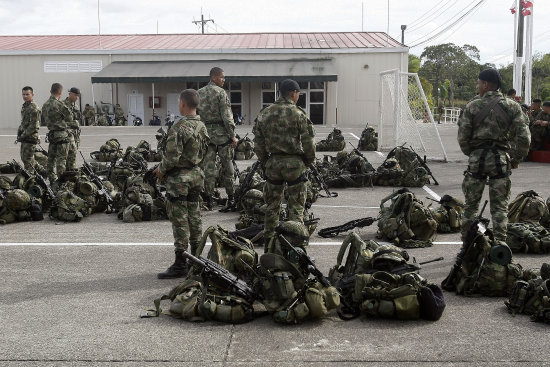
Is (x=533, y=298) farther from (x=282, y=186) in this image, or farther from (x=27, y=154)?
(x=27, y=154)

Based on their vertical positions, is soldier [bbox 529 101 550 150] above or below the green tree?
below

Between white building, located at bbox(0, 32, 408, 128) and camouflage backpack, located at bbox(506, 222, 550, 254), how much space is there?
94.8ft

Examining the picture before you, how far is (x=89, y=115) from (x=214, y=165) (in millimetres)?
29108

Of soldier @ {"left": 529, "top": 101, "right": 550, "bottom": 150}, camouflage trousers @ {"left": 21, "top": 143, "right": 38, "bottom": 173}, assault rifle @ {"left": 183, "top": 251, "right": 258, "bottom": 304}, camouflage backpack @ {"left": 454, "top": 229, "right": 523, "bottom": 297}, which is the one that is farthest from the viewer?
soldier @ {"left": 529, "top": 101, "right": 550, "bottom": 150}

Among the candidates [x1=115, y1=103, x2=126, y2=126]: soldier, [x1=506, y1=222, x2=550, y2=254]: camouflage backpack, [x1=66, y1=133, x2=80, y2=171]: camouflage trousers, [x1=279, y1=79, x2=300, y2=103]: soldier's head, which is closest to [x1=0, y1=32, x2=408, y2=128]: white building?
[x1=115, y1=103, x2=126, y2=126]: soldier

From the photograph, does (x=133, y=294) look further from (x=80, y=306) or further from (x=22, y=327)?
(x=22, y=327)

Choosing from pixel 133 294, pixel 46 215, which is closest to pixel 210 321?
pixel 133 294

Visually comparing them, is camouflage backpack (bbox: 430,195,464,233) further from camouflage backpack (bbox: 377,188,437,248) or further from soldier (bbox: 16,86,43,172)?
soldier (bbox: 16,86,43,172)

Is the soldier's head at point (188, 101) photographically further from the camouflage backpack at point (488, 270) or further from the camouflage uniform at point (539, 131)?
the camouflage uniform at point (539, 131)

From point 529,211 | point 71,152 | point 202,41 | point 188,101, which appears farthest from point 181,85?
point 188,101

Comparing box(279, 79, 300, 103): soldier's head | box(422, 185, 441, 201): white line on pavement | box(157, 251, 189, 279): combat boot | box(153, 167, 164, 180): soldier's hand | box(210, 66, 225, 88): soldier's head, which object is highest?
box(210, 66, 225, 88): soldier's head

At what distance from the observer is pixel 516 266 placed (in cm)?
595

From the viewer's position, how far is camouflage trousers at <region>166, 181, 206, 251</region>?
661 cm

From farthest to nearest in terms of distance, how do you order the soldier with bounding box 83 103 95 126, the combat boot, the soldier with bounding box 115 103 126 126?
the soldier with bounding box 115 103 126 126 → the soldier with bounding box 83 103 95 126 → the combat boot
